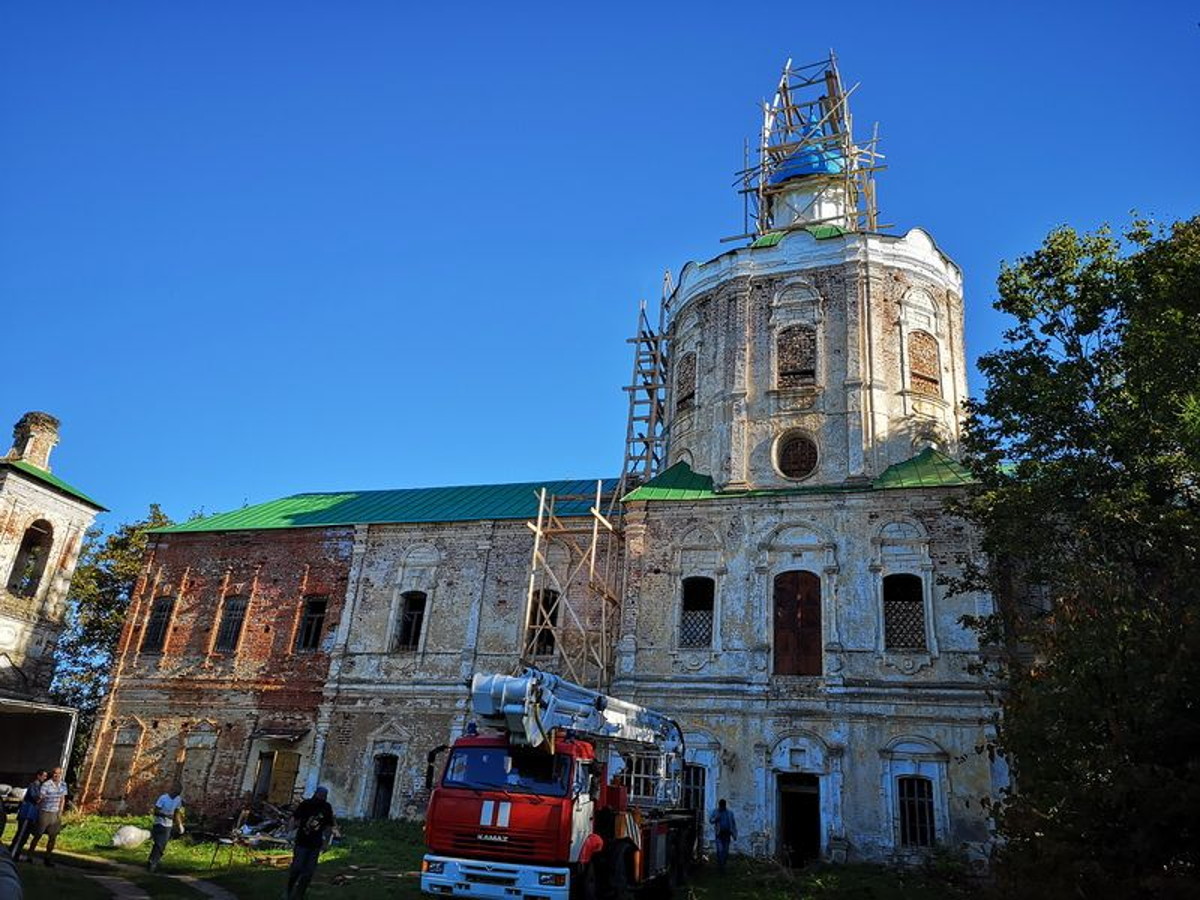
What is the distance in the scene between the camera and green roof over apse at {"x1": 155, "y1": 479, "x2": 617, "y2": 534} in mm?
25641

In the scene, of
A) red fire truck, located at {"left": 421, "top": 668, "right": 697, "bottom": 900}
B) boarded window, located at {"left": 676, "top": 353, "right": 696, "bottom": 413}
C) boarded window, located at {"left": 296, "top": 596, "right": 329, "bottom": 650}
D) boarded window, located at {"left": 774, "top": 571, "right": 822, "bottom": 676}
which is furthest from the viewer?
boarded window, located at {"left": 296, "top": 596, "right": 329, "bottom": 650}

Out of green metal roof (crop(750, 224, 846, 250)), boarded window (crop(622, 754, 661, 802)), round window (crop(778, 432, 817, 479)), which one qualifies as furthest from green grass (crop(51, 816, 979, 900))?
green metal roof (crop(750, 224, 846, 250))

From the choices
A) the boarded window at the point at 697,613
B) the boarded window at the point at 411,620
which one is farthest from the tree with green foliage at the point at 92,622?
the boarded window at the point at 697,613

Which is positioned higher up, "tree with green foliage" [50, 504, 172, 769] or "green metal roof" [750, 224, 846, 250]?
"green metal roof" [750, 224, 846, 250]

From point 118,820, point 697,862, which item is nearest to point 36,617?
point 118,820

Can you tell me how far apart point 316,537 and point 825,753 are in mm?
16044

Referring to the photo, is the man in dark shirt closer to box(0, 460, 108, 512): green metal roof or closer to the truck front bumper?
the truck front bumper

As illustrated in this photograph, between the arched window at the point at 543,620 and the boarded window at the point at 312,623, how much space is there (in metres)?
6.49

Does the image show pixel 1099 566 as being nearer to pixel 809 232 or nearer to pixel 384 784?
pixel 809 232

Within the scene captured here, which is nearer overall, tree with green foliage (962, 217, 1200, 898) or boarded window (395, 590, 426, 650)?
tree with green foliage (962, 217, 1200, 898)

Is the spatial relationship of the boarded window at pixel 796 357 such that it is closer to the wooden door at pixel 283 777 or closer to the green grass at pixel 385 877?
the green grass at pixel 385 877

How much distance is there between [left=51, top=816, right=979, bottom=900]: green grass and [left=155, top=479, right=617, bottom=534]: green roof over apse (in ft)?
29.9

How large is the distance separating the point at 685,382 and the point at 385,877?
15131mm

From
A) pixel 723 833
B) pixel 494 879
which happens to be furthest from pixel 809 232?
pixel 494 879
